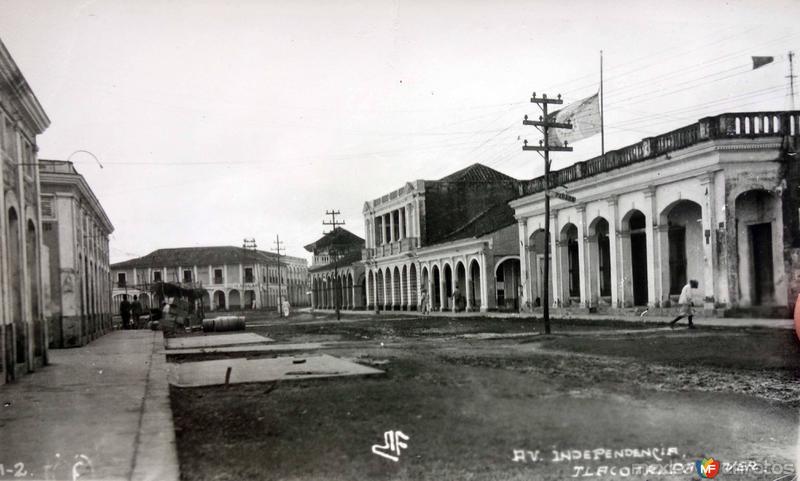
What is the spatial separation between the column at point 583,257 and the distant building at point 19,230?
56.8 feet

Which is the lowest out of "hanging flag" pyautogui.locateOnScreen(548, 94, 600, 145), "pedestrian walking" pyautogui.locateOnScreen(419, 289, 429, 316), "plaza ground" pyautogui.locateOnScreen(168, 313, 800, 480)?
"pedestrian walking" pyautogui.locateOnScreen(419, 289, 429, 316)

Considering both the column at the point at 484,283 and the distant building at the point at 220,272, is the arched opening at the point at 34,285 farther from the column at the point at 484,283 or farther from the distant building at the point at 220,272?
the distant building at the point at 220,272

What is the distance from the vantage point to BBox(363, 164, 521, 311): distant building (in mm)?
33000

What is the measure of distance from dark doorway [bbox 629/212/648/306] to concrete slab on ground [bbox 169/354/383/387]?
1422cm

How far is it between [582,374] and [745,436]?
132 inches

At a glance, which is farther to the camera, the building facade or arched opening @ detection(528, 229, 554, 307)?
arched opening @ detection(528, 229, 554, 307)

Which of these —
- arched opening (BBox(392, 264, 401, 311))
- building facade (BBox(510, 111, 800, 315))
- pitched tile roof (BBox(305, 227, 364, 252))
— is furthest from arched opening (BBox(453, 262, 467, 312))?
pitched tile roof (BBox(305, 227, 364, 252))

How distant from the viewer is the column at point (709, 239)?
17578mm

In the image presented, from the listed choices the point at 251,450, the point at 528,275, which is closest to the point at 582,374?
the point at 251,450

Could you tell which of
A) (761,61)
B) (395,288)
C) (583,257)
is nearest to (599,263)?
(583,257)

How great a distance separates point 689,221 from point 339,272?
139ft

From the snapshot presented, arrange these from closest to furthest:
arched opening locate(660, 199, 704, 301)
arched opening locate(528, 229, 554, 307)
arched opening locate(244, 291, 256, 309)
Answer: arched opening locate(660, 199, 704, 301)
arched opening locate(528, 229, 554, 307)
arched opening locate(244, 291, 256, 309)

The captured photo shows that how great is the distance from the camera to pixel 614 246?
22.4 m

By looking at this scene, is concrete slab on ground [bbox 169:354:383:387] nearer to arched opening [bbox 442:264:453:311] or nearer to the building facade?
the building facade
